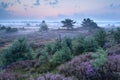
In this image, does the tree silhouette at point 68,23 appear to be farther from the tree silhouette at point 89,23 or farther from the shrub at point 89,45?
the shrub at point 89,45

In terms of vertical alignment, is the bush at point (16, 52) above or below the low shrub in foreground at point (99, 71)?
below

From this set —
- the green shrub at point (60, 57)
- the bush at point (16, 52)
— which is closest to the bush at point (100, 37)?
the bush at point (16, 52)

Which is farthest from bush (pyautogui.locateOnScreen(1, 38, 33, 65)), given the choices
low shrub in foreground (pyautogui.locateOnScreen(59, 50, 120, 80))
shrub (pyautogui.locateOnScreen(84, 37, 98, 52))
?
low shrub in foreground (pyautogui.locateOnScreen(59, 50, 120, 80))

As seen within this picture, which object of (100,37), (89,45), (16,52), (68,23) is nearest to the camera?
(89,45)

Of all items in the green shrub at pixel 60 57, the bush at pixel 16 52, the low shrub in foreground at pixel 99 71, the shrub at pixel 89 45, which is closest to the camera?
the low shrub in foreground at pixel 99 71

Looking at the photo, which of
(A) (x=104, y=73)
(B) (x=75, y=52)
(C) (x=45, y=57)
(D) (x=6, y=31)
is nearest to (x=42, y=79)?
(A) (x=104, y=73)

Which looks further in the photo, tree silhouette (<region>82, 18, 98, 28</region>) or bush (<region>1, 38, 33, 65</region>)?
tree silhouette (<region>82, 18, 98, 28</region>)

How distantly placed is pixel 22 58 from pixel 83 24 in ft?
372

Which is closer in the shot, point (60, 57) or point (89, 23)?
point (60, 57)

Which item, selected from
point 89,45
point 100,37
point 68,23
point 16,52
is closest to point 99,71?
point 89,45

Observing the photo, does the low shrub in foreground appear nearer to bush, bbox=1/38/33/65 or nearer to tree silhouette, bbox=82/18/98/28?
bush, bbox=1/38/33/65

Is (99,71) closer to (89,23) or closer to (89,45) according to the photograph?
(89,45)

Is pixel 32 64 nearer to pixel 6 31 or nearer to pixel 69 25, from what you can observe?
pixel 69 25

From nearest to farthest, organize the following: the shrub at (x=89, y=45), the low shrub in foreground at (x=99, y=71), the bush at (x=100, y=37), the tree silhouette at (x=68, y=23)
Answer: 1. the low shrub in foreground at (x=99, y=71)
2. the shrub at (x=89, y=45)
3. the bush at (x=100, y=37)
4. the tree silhouette at (x=68, y=23)
